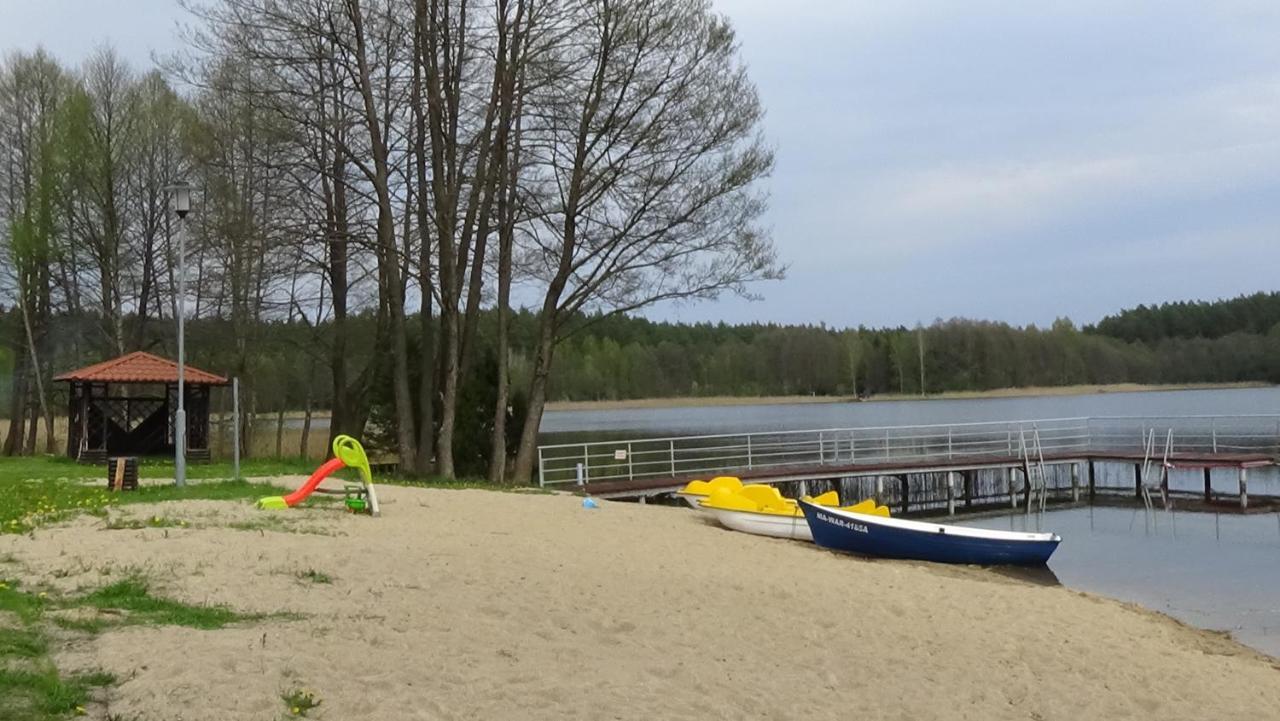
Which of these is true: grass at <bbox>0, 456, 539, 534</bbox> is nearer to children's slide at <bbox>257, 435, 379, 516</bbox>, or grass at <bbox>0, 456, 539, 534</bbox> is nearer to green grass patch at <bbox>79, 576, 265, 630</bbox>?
children's slide at <bbox>257, 435, 379, 516</bbox>

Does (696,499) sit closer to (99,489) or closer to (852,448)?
(99,489)

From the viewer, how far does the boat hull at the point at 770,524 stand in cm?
1795

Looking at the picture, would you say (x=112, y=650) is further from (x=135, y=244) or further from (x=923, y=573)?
(x=135, y=244)

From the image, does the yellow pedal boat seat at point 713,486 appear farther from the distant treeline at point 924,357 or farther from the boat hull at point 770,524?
the distant treeline at point 924,357

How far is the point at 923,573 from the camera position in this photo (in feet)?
48.6

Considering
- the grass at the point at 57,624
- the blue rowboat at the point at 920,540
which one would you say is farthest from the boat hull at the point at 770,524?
the grass at the point at 57,624

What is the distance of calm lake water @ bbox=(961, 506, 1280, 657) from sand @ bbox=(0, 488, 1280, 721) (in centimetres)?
195

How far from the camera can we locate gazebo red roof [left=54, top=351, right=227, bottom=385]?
969 inches

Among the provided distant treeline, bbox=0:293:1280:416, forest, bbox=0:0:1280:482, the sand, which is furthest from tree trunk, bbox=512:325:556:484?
distant treeline, bbox=0:293:1280:416

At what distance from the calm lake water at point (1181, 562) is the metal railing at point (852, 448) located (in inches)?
122

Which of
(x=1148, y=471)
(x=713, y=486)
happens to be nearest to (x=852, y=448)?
(x=1148, y=471)

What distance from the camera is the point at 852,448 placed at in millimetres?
30812

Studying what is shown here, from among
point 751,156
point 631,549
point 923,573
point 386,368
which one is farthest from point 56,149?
point 923,573

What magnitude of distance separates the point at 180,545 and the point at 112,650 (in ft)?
12.7
